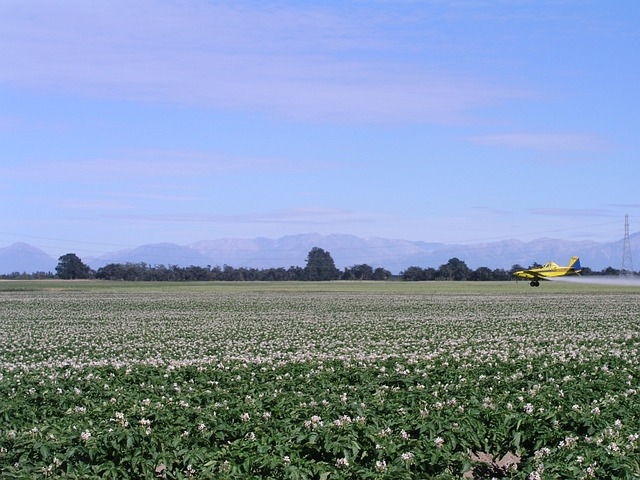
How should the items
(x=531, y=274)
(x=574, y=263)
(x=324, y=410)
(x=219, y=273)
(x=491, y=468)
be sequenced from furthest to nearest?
1. (x=219, y=273)
2. (x=574, y=263)
3. (x=531, y=274)
4. (x=324, y=410)
5. (x=491, y=468)

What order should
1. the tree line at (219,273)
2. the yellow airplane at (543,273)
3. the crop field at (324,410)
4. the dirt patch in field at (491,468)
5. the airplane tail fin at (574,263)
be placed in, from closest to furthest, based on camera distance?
the crop field at (324,410) → the dirt patch in field at (491,468) → the yellow airplane at (543,273) → the airplane tail fin at (574,263) → the tree line at (219,273)

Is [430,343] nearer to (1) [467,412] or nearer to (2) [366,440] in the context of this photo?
(1) [467,412]

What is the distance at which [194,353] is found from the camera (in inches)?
843

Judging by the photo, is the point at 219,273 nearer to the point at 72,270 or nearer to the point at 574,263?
the point at 72,270

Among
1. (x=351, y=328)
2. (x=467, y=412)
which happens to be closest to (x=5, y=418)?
(x=467, y=412)

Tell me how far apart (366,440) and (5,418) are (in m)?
5.53

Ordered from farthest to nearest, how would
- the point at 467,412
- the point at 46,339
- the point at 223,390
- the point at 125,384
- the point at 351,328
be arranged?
the point at 351,328 → the point at 46,339 → the point at 125,384 → the point at 223,390 → the point at 467,412

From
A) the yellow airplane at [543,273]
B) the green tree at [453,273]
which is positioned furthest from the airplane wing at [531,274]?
the green tree at [453,273]

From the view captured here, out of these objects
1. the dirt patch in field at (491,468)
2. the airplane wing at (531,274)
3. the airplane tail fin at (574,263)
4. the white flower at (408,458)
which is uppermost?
the airplane tail fin at (574,263)

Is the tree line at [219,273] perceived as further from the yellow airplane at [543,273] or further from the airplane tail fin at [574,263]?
the yellow airplane at [543,273]

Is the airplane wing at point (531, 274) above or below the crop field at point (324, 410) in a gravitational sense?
above

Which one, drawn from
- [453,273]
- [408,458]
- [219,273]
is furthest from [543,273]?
[219,273]

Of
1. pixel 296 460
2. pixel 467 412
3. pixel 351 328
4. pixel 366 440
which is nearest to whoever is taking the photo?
pixel 296 460

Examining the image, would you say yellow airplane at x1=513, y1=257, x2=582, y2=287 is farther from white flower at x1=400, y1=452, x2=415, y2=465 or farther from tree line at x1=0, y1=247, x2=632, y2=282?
white flower at x1=400, y1=452, x2=415, y2=465
